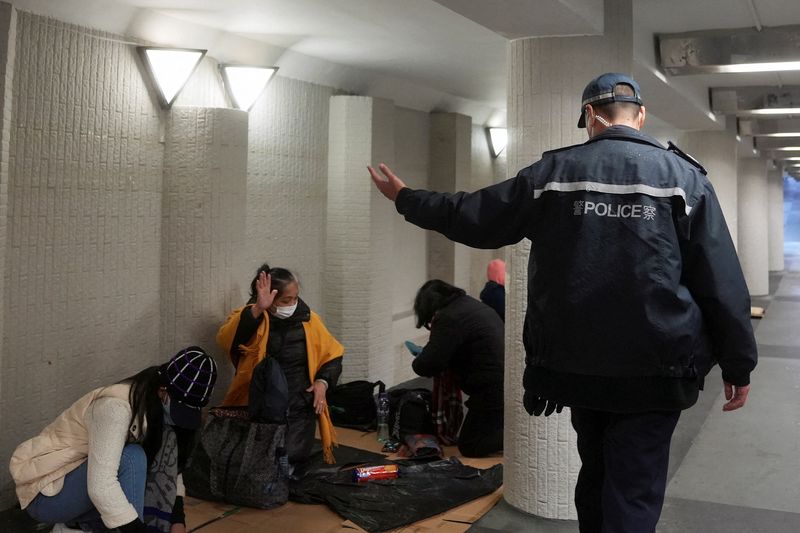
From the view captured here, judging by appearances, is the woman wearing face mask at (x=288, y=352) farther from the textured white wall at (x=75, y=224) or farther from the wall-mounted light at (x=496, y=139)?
the wall-mounted light at (x=496, y=139)

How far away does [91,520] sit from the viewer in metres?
3.25

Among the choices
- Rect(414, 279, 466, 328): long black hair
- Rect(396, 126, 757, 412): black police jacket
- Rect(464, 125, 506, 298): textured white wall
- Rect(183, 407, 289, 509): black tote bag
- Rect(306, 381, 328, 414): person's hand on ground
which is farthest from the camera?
Rect(464, 125, 506, 298): textured white wall

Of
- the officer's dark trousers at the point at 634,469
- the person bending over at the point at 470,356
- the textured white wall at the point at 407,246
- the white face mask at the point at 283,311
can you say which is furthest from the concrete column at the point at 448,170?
the officer's dark trousers at the point at 634,469

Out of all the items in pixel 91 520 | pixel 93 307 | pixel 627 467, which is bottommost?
pixel 91 520

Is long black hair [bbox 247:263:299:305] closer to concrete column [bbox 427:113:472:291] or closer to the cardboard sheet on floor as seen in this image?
the cardboard sheet on floor

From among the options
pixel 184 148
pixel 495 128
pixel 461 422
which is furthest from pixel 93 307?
pixel 495 128

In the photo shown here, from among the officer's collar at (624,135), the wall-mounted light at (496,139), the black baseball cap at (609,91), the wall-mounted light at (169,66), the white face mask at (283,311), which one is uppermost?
the wall-mounted light at (496,139)

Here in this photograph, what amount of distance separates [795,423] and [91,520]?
4865mm

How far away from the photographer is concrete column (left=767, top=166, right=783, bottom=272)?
2086 cm

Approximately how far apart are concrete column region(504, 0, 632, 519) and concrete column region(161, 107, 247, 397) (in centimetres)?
206

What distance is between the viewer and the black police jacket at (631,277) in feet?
7.68

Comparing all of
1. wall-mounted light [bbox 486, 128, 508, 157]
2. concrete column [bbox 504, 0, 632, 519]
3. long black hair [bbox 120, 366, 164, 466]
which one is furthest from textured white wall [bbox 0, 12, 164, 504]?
wall-mounted light [bbox 486, 128, 508, 157]

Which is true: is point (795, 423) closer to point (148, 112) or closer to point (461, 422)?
point (461, 422)

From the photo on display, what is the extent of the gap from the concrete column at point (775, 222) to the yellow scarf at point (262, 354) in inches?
723
